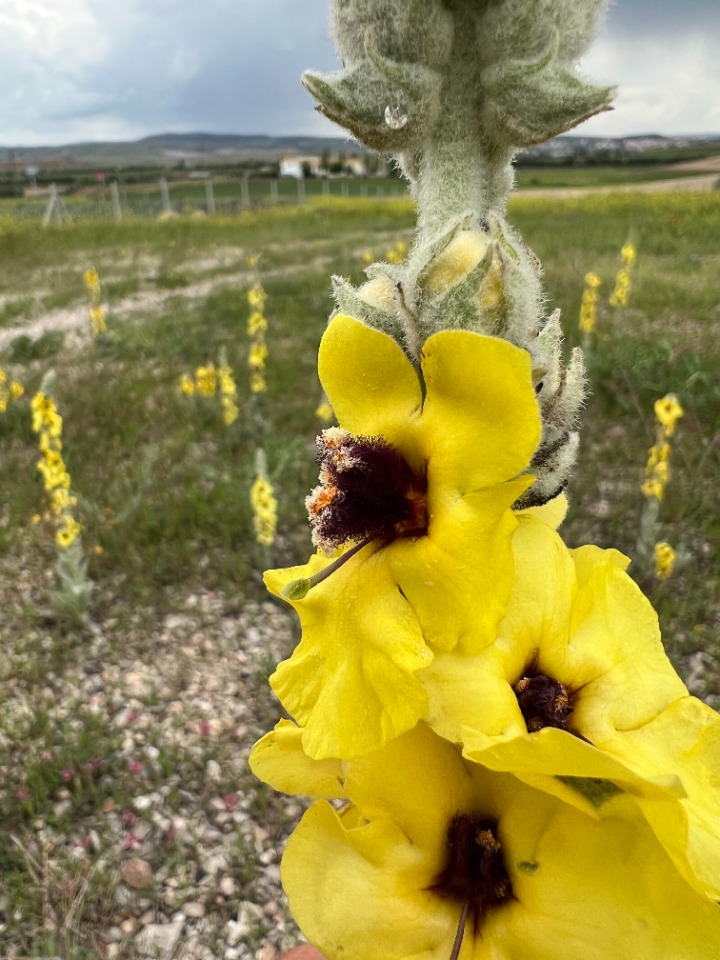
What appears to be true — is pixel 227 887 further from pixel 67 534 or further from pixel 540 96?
pixel 540 96

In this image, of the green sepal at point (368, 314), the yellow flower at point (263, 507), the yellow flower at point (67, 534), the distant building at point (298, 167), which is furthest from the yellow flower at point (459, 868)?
the distant building at point (298, 167)

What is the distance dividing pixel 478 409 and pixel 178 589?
4.05m

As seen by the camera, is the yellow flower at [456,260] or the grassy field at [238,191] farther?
the grassy field at [238,191]

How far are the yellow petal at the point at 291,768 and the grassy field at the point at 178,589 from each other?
7.05 feet

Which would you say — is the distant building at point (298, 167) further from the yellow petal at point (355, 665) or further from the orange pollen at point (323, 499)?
the yellow petal at point (355, 665)

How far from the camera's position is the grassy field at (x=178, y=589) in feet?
9.63

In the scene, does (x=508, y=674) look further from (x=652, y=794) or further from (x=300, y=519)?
(x=300, y=519)

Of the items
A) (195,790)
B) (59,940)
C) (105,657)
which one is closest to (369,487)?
(59,940)

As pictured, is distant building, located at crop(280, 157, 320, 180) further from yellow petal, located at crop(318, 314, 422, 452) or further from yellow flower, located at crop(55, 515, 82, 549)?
yellow petal, located at crop(318, 314, 422, 452)

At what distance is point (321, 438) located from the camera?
909 mm

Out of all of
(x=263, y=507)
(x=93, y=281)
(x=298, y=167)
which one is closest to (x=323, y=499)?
(x=263, y=507)

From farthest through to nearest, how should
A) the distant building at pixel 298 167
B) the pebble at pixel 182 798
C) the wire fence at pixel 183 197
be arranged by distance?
the distant building at pixel 298 167, the wire fence at pixel 183 197, the pebble at pixel 182 798

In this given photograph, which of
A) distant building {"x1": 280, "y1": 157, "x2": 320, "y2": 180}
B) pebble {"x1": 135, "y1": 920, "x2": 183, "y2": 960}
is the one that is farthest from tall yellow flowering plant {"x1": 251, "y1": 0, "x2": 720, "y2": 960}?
distant building {"x1": 280, "y1": 157, "x2": 320, "y2": 180}

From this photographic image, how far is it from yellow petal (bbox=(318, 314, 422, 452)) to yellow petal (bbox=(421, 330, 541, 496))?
2.3 inches
